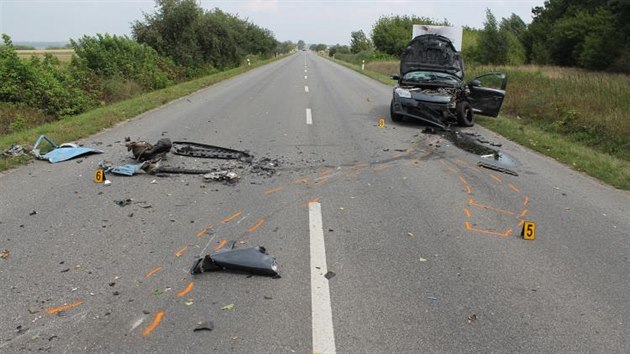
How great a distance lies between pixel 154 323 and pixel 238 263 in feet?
3.19

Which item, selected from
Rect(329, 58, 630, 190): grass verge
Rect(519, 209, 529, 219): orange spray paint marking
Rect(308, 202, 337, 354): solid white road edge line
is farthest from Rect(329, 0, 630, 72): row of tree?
Rect(308, 202, 337, 354): solid white road edge line

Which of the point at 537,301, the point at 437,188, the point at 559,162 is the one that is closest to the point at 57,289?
the point at 537,301

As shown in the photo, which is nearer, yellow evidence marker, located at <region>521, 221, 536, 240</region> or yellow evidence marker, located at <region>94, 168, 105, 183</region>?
yellow evidence marker, located at <region>521, 221, 536, 240</region>

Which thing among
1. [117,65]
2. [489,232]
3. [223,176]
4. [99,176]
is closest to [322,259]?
[489,232]

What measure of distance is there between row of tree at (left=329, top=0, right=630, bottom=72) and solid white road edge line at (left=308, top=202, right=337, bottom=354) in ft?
149

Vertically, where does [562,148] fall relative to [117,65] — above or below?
below

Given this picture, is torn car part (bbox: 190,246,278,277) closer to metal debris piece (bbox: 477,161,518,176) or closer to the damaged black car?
metal debris piece (bbox: 477,161,518,176)

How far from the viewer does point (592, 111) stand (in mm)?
12188

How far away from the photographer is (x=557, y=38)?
50750 mm

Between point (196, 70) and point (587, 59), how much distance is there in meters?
36.5

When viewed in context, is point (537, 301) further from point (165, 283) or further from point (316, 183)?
point (316, 183)

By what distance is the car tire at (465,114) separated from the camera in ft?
39.1

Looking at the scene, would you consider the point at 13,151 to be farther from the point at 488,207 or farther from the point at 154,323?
the point at 488,207

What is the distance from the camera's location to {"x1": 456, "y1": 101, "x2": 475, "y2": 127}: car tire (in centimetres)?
1192
